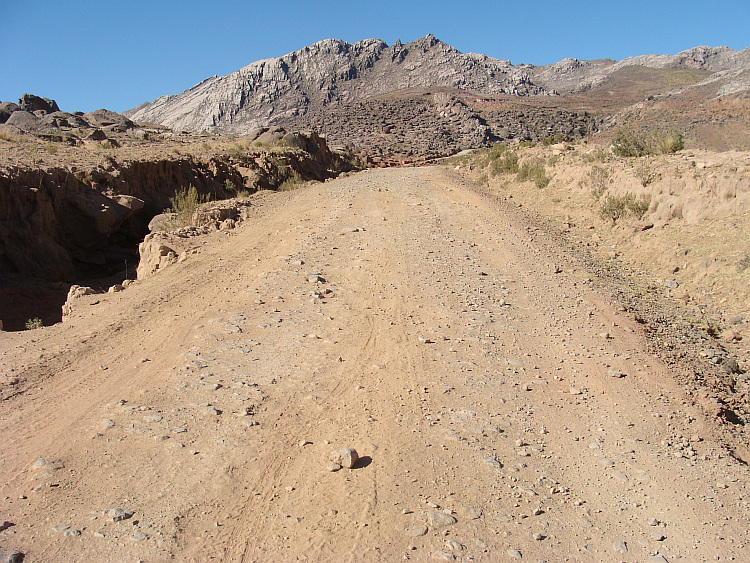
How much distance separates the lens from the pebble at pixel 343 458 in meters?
3.70

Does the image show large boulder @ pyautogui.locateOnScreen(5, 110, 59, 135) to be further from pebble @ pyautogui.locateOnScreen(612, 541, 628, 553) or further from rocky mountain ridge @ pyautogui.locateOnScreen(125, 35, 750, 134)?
rocky mountain ridge @ pyautogui.locateOnScreen(125, 35, 750, 134)

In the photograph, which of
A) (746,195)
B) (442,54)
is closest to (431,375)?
(746,195)

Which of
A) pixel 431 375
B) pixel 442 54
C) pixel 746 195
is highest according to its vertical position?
pixel 442 54

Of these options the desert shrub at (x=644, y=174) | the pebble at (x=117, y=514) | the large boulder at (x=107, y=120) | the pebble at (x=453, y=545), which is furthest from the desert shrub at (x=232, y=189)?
the large boulder at (x=107, y=120)

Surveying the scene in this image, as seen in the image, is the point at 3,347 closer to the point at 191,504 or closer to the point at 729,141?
the point at 191,504

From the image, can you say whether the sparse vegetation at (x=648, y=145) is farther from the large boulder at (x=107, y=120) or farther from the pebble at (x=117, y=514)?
the large boulder at (x=107, y=120)

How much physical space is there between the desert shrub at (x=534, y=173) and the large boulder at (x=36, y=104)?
3293 cm

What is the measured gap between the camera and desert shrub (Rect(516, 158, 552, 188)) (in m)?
13.5

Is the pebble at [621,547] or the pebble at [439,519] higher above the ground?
the pebble at [439,519]

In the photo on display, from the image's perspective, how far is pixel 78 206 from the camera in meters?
12.3

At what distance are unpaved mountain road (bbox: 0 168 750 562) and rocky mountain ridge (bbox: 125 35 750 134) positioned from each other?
71.8 metres

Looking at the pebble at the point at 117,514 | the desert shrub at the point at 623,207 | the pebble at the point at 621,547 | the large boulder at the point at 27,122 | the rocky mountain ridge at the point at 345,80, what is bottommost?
the pebble at the point at 621,547

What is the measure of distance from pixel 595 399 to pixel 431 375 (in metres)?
1.45

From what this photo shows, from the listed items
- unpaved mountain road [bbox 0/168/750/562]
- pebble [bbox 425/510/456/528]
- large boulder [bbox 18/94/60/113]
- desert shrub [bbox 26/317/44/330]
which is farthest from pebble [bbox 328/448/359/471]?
large boulder [bbox 18/94/60/113]
